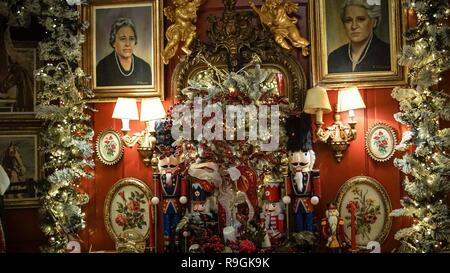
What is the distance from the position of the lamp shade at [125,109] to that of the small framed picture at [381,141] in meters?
2.63

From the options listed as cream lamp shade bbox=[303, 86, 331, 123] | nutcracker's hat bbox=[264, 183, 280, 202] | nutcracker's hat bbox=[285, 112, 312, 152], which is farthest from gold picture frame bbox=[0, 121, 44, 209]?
cream lamp shade bbox=[303, 86, 331, 123]

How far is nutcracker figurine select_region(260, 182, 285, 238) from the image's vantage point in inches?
255

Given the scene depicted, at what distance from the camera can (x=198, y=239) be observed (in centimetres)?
650

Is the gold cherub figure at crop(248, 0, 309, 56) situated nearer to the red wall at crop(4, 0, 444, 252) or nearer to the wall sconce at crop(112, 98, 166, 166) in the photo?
the red wall at crop(4, 0, 444, 252)

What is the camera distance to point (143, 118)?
6.93 meters

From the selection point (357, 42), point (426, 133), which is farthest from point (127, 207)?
point (426, 133)

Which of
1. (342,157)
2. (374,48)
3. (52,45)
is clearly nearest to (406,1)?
(374,48)

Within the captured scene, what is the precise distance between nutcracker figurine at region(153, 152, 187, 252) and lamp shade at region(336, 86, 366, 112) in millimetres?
1919

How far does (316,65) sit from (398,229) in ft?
6.63

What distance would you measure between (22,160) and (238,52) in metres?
2.80

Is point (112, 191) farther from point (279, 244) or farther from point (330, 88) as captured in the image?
point (330, 88)

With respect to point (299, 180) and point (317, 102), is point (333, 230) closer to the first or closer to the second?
point (299, 180)

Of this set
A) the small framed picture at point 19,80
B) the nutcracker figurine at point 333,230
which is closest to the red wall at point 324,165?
the nutcracker figurine at point 333,230

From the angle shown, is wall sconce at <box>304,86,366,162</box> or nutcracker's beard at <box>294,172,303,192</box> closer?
nutcracker's beard at <box>294,172,303,192</box>
